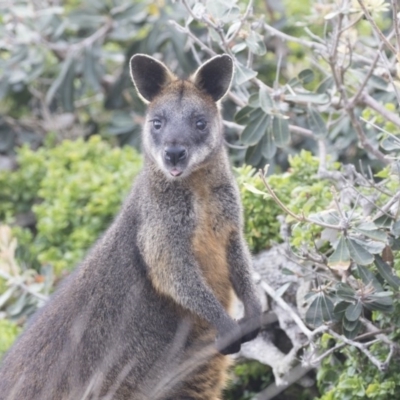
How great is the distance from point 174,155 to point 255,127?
1199 millimetres

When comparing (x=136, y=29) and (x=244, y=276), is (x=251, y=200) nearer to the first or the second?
(x=244, y=276)

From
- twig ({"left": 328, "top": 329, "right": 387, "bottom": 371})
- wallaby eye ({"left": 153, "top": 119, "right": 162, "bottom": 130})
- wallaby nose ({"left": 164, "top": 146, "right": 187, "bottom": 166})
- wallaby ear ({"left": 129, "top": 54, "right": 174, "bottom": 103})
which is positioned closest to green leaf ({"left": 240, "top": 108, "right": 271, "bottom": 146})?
wallaby ear ({"left": 129, "top": 54, "right": 174, "bottom": 103})

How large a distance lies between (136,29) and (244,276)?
457 centimetres

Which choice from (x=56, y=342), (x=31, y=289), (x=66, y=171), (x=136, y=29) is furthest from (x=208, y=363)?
(x=136, y=29)

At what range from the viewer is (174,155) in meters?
4.64

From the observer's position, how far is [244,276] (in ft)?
16.7

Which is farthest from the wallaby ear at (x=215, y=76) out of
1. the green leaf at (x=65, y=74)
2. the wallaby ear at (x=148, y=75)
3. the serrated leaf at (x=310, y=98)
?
the green leaf at (x=65, y=74)

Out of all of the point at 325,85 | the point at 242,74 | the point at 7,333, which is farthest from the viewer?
the point at 7,333

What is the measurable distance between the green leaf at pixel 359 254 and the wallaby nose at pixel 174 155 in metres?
0.94

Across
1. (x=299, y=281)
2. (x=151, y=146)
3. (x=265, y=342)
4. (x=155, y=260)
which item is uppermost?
(x=151, y=146)

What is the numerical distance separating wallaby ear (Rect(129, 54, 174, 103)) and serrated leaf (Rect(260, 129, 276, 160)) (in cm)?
102

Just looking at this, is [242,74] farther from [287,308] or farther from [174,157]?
[287,308]

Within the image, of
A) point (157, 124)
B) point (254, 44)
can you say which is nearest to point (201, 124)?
point (157, 124)

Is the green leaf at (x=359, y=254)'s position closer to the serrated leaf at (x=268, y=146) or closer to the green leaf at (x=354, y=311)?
the green leaf at (x=354, y=311)
